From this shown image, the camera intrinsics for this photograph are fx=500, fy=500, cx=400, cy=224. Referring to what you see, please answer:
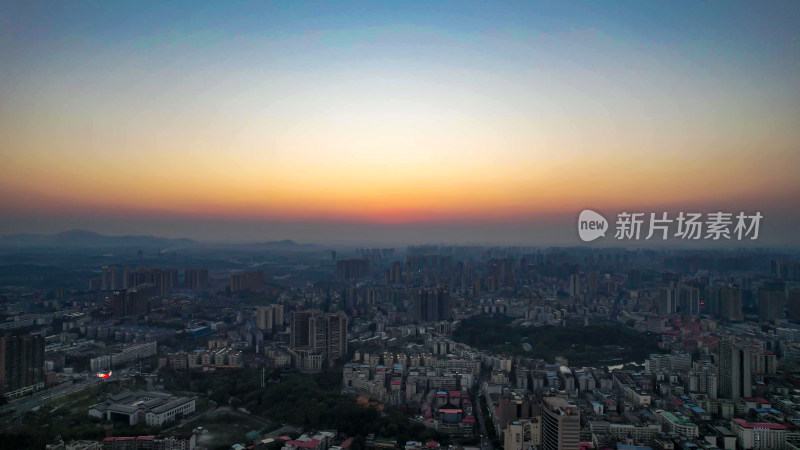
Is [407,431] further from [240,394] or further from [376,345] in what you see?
[376,345]

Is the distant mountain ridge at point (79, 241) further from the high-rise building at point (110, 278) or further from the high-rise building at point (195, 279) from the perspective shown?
the high-rise building at point (195, 279)

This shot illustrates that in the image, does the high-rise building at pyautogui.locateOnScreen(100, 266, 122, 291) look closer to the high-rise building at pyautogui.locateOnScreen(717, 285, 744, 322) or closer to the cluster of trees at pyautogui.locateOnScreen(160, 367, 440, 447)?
the cluster of trees at pyautogui.locateOnScreen(160, 367, 440, 447)

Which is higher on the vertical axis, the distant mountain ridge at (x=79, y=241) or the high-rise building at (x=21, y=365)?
the distant mountain ridge at (x=79, y=241)

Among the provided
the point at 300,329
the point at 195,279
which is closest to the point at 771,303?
the point at 300,329

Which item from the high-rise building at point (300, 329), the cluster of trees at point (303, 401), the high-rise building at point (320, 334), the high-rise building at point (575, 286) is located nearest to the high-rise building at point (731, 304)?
the high-rise building at point (575, 286)

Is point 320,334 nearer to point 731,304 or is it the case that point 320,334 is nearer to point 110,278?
point 731,304
